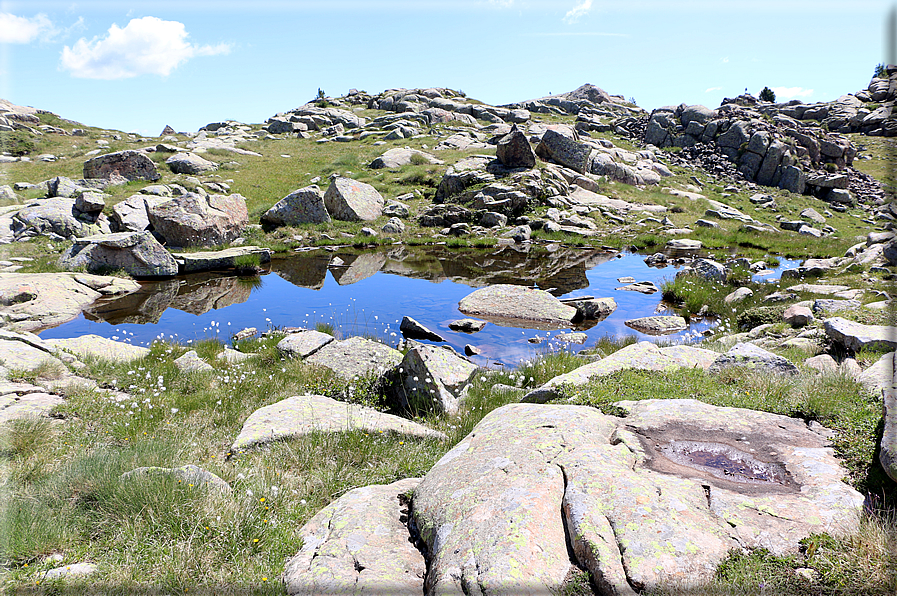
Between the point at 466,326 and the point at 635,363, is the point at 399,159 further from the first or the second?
the point at 635,363

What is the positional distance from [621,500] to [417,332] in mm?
11144

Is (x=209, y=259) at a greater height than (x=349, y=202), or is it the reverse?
(x=349, y=202)

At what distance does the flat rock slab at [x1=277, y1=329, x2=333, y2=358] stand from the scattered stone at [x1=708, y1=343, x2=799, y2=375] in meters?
8.76

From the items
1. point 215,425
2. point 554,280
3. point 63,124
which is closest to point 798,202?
point 554,280

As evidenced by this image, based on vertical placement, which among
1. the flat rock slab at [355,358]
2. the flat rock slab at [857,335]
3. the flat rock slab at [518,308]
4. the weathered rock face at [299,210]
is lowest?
the flat rock slab at [518,308]

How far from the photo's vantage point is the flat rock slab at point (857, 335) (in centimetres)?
927

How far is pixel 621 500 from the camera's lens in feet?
14.3

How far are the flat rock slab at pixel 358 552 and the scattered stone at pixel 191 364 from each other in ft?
20.9

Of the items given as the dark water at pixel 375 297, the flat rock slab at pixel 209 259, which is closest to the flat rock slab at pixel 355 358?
the dark water at pixel 375 297

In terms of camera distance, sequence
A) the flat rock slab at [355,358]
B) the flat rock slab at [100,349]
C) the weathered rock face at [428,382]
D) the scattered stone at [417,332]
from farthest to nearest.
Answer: the scattered stone at [417,332]
the flat rock slab at [100,349]
the flat rock slab at [355,358]
the weathered rock face at [428,382]

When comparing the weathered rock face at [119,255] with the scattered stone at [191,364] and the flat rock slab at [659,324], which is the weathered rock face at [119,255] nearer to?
the scattered stone at [191,364]

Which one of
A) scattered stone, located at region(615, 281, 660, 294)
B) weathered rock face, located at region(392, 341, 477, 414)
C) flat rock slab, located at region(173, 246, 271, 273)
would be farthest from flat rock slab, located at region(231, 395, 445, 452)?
flat rock slab, located at region(173, 246, 271, 273)

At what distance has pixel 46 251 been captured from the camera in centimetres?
2358

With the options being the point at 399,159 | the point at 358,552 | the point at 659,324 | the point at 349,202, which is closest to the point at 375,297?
the point at 659,324
